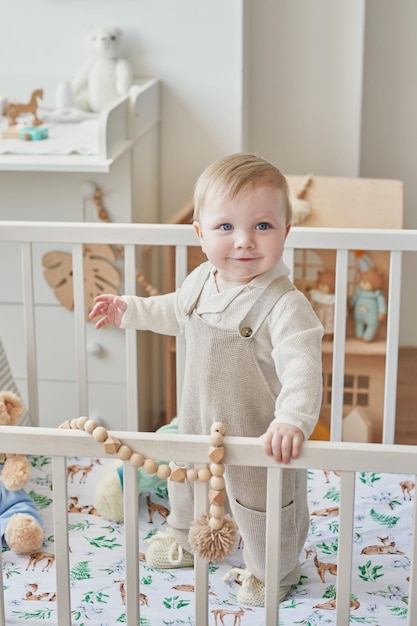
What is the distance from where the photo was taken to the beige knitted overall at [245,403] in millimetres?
1392

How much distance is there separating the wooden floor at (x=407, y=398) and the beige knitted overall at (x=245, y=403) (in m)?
1.20

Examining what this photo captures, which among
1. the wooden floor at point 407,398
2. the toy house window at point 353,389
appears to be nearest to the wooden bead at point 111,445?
the toy house window at point 353,389

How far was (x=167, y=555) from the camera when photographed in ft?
5.04

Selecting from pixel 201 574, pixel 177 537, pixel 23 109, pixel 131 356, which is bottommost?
pixel 177 537

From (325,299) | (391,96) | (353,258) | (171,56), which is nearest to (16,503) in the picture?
(325,299)

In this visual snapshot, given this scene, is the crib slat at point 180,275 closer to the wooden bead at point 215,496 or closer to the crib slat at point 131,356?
the crib slat at point 131,356

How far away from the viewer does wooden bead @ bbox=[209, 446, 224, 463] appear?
1.10 meters

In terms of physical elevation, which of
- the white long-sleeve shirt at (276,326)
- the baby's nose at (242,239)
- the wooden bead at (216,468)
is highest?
the baby's nose at (242,239)

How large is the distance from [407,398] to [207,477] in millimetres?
1709

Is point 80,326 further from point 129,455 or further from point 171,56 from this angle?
point 171,56

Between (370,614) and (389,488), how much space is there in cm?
36

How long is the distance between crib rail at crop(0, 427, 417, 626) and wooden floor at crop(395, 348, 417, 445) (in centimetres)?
147

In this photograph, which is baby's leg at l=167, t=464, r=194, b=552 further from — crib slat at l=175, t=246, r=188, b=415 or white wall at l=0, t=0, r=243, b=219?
white wall at l=0, t=0, r=243, b=219

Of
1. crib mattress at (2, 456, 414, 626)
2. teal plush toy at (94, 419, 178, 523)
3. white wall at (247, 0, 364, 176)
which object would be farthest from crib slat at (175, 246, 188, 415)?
white wall at (247, 0, 364, 176)
